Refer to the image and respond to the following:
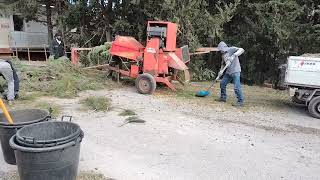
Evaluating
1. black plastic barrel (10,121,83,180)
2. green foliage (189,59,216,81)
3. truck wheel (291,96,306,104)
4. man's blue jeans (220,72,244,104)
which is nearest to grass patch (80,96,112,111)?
man's blue jeans (220,72,244,104)

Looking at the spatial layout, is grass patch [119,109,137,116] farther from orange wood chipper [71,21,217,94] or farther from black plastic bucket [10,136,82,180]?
black plastic bucket [10,136,82,180]

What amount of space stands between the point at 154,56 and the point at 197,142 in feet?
14.4

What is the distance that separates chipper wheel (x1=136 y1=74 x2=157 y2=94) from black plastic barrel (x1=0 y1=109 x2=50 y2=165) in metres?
5.17

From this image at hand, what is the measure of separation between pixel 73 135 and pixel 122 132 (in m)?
2.71

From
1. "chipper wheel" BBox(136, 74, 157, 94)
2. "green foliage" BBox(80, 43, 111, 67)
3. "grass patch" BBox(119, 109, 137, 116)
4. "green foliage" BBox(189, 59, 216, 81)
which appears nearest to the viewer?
"grass patch" BBox(119, 109, 137, 116)

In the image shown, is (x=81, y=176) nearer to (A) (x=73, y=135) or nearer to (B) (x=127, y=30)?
(A) (x=73, y=135)

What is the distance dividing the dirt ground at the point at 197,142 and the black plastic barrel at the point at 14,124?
192 mm

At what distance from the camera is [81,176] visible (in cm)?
500

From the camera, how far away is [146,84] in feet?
34.5

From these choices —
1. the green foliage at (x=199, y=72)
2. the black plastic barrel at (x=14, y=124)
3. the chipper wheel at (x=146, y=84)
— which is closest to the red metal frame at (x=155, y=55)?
the chipper wheel at (x=146, y=84)

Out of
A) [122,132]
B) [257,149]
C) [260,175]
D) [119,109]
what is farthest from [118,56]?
[260,175]

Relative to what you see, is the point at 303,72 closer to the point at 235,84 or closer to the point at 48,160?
the point at 235,84

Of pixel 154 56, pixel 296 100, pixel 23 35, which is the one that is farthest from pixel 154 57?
A: pixel 23 35

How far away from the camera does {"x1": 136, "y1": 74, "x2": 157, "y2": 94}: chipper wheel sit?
10.4m
